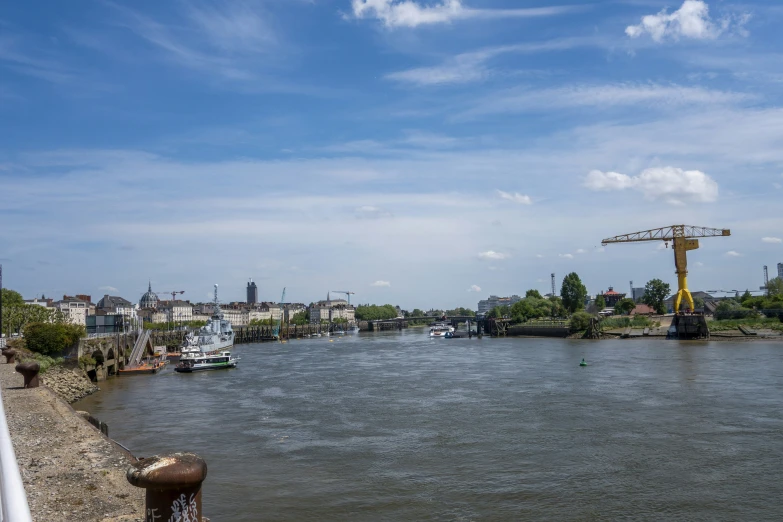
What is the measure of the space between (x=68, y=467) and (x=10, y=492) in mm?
9405

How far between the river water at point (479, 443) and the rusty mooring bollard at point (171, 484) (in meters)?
9.90

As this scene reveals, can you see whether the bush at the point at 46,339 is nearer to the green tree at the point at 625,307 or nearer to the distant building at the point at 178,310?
the green tree at the point at 625,307

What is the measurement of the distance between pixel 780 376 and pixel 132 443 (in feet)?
119

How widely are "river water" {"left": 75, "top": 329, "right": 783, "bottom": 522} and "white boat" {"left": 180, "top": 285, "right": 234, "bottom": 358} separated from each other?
1888cm

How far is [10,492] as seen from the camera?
2.44 m

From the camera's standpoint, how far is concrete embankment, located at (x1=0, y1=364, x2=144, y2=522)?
830cm

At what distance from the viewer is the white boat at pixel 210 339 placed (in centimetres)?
6081

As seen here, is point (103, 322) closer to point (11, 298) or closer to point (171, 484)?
point (11, 298)

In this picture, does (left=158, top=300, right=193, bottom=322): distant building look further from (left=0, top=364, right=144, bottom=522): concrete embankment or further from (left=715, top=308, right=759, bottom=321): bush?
(left=0, top=364, right=144, bottom=522): concrete embankment

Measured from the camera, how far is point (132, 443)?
73.3ft

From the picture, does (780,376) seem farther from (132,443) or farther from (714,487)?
(132,443)

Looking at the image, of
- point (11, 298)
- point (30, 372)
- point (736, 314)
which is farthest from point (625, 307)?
point (30, 372)

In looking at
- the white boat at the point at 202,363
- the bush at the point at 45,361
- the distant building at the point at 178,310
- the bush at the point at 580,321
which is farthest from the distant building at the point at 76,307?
the bush at the point at 45,361

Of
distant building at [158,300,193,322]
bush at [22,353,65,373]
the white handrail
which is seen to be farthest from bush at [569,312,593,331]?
distant building at [158,300,193,322]
